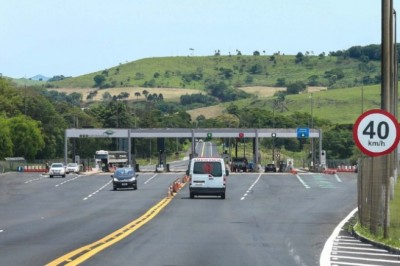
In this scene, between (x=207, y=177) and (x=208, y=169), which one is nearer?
(x=208, y=169)

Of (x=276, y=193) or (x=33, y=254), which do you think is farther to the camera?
(x=276, y=193)

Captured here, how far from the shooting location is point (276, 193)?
59906 millimetres

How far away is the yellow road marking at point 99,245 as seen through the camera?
18.3 m

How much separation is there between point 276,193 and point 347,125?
119m

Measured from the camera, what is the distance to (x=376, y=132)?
22.1 m

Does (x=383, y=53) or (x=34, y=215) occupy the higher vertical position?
(x=383, y=53)

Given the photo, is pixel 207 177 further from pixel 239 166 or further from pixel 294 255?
pixel 239 166

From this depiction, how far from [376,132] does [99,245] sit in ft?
21.8

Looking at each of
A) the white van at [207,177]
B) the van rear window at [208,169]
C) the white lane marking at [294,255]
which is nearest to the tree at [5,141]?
the white van at [207,177]

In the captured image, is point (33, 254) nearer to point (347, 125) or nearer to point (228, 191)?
point (228, 191)

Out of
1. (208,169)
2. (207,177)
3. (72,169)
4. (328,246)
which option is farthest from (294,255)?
(72,169)

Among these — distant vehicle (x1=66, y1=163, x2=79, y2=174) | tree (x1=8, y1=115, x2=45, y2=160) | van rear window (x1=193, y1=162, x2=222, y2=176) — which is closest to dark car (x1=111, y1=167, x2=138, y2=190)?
van rear window (x1=193, y1=162, x2=222, y2=176)

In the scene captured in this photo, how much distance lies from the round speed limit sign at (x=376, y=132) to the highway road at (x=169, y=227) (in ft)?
8.39

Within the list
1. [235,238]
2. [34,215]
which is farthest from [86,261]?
[34,215]
